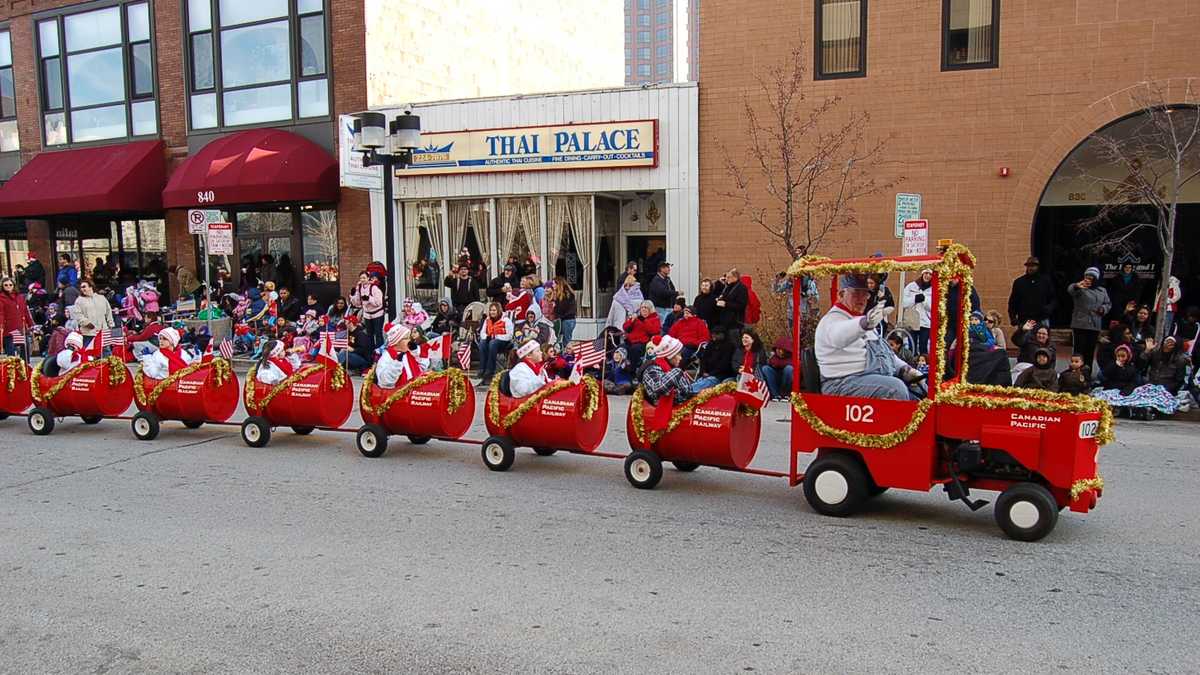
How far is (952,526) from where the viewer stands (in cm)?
651

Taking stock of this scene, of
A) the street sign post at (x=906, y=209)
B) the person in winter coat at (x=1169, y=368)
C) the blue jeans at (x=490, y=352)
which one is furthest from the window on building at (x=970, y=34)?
the blue jeans at (x=490, y=352)

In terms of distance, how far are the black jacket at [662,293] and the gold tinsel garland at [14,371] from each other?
9502 millimetres

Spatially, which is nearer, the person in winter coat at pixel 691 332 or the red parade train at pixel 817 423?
the red parade train at pixel 817 423

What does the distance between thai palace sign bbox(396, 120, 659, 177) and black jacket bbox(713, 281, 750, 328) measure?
4192mm

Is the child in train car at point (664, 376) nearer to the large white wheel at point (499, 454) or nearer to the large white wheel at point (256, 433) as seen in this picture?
the large white wheel at point (499, 454)

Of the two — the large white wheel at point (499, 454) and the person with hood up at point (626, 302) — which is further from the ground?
the person with hood up at point (626, 302)

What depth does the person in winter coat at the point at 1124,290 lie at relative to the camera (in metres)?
16.5

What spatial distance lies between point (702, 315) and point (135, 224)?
57.6 feet

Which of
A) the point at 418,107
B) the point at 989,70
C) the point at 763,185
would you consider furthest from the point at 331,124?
the point at 989,70

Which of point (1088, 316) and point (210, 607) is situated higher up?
point (1088, 316)

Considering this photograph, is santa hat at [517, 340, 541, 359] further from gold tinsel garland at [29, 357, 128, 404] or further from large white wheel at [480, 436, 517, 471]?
gold tinsel garland at [29, 357, 128, 404]

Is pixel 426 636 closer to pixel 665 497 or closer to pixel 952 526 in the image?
pixel 665 497

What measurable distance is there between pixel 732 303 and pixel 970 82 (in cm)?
590

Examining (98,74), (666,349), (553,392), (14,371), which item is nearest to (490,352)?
(14,371)
